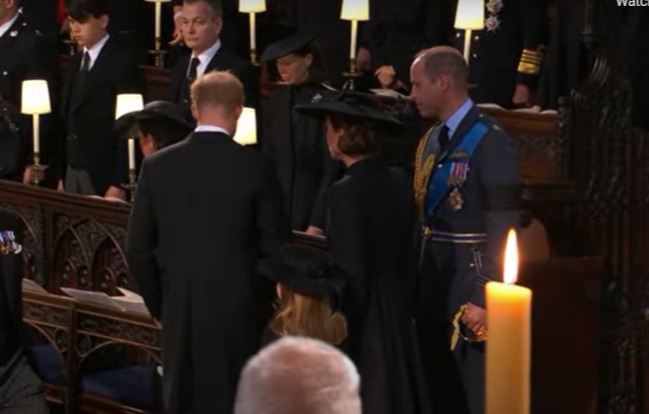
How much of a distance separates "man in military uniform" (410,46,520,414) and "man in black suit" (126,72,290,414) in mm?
644

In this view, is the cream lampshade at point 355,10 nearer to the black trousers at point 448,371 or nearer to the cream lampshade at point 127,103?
the cream lampshade at point 127,103

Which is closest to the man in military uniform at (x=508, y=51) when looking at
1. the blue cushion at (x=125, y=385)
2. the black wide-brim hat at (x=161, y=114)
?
the black wide-brim hat at (x=161, y=114)

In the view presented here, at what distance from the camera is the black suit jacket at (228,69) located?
8367 millimetres

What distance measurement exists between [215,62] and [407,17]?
8.80 ft

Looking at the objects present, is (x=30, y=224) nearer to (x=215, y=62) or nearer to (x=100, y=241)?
(x=100, y=241)

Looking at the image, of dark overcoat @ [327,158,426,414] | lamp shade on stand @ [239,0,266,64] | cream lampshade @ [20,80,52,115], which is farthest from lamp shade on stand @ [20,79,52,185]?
dark overcoat @ [327,158,426,414]

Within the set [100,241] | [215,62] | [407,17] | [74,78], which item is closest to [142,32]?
[407,17]

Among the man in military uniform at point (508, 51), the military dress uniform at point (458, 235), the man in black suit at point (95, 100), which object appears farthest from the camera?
the man in military uniform at point (508, 51)

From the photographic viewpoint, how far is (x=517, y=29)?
34.5 feet

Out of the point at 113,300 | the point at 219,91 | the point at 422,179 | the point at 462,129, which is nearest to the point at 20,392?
the point at 113,300

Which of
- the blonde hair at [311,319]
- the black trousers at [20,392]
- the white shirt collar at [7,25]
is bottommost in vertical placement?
the black trousers at [20,392]

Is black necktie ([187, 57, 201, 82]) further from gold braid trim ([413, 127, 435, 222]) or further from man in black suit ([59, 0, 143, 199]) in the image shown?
gold braid trim ([413, 127, 435, 222])

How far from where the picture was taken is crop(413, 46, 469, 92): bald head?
20.7 ft

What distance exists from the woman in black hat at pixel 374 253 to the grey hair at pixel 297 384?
294 centimetres
